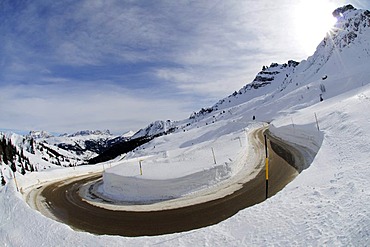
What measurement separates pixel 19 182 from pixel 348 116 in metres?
30.9

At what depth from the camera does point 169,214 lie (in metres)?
12.4

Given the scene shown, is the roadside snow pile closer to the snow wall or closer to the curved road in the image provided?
the snow wall

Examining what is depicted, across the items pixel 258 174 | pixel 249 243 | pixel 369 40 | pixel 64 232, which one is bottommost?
pixel 258 174

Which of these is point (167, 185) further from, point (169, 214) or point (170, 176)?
point (169, 214)

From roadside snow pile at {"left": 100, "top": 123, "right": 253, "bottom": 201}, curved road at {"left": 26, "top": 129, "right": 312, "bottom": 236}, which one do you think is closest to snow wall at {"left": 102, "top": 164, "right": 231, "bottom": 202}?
roadside snow pile at {"left": 100, "top": 123, "right": 253, "bottom": 201}

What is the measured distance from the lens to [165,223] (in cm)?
1125

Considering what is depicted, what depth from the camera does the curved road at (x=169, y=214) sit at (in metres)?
10.8

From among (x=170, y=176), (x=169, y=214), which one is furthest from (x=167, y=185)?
(x=169, y=214)

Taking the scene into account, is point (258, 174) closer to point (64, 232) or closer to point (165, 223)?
point (165, 223)

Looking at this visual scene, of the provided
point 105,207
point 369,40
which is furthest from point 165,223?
point 369,40

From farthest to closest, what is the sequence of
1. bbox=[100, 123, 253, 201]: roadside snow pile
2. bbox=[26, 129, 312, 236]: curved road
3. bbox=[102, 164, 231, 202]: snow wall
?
bbox=[100, 123, 253, 201]: roadside snow pile → bbox=[102, 164, 231, 202]: snow wall → bbox=[26, 129, 312, 236]: curved road

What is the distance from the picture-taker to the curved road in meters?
10.8

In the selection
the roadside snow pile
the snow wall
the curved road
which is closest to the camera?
the curved road

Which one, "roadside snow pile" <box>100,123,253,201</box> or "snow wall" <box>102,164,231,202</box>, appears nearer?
"snow wall" <box>102,164,231,202</box>
